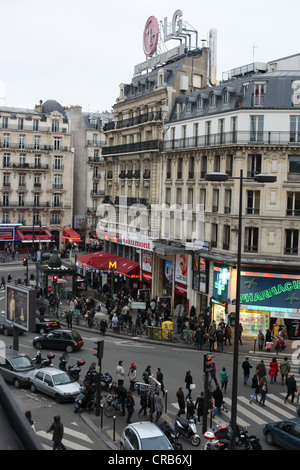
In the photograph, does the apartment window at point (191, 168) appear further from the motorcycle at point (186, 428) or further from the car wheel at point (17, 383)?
the motorcycle at point (186, 428)

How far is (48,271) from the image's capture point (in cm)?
3994

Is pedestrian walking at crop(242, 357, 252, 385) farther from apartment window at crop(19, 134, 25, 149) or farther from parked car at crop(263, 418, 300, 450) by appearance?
apartment window at crop(19, 134, 25, 149)

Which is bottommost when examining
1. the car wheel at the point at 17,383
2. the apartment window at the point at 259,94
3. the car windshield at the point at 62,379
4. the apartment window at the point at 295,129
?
the car wheel at the point at 17,383

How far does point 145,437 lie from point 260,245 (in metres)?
20.9

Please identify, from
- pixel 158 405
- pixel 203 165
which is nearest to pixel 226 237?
pixel 203 165

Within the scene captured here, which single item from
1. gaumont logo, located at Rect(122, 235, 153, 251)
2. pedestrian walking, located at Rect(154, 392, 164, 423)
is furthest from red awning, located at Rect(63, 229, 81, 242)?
pedestrian walking, located at Rect(154, 392, 164, 423)

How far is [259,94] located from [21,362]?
22.5 metres

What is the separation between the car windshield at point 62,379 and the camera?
20192 mm

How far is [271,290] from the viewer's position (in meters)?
32.7

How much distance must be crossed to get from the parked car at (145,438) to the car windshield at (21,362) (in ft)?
28.8

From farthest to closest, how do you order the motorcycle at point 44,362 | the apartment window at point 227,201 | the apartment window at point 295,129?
the apartment window at point 227,201 < the apartment window at point 295,129 < the motorcycle at point 44,362

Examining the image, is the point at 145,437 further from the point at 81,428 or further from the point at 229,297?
the point at 229,297

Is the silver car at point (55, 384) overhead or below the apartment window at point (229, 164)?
below

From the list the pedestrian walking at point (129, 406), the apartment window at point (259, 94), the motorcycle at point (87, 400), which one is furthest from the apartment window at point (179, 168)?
the pedestrian walking at point (129, 406)
